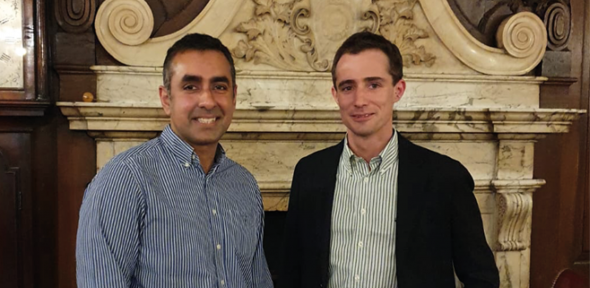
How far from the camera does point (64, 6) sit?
231 cm

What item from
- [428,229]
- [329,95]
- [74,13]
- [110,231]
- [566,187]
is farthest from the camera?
[566,187]

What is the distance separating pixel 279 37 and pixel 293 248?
121cm

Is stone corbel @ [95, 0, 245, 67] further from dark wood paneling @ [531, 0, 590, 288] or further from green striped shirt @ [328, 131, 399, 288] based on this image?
dark wood paneling @ [531, 0, 590, 288]

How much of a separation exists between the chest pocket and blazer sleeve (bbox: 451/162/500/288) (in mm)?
605

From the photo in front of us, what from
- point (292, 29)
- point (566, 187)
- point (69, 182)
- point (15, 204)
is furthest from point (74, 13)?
point (566, 187)

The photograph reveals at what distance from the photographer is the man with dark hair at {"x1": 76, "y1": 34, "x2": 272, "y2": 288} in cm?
114

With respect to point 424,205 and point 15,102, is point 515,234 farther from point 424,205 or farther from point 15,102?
point 15,102

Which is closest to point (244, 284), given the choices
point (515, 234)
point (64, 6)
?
point (64, 6)

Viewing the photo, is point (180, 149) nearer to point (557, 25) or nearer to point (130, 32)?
point (130, 32)

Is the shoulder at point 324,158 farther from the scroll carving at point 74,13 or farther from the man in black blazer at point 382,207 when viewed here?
the scroll carving at point 74,13

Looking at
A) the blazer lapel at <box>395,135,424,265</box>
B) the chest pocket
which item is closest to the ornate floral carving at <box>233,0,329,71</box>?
the blazer lapel at <box>395,135,424,265</box>

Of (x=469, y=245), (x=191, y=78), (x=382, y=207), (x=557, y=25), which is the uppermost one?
(x=557, y=25)

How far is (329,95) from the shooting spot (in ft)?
8.29

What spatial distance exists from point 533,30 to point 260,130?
1569 mm
